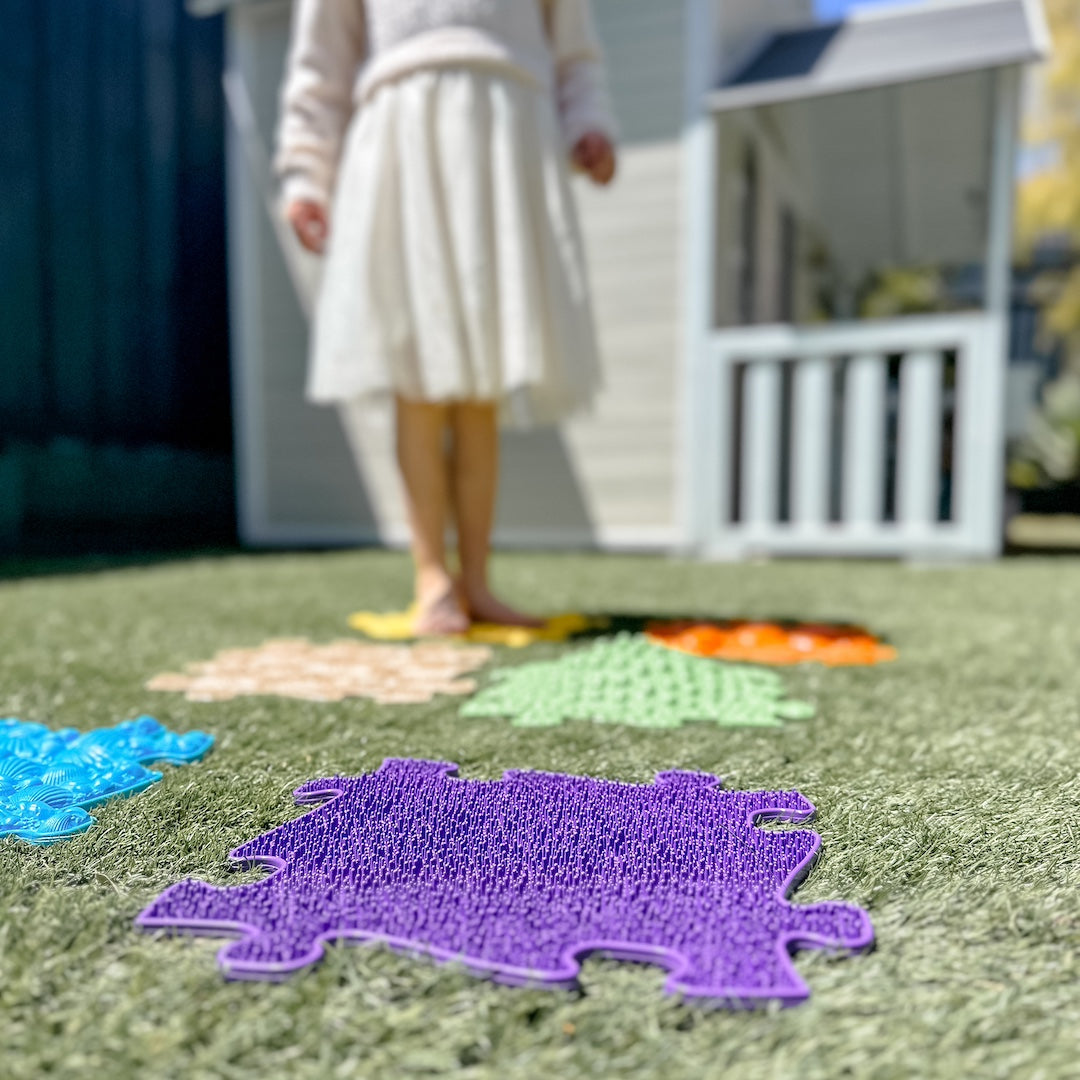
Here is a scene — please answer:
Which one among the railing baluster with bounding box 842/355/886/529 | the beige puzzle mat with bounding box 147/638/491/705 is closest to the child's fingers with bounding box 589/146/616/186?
the beige puzzle mat with bounding box 147/638/491/705

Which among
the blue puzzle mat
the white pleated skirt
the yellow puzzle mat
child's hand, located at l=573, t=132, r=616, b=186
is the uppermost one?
child's hand, located at l=573, t=132, r=616, b=186

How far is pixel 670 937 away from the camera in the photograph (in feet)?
2.00

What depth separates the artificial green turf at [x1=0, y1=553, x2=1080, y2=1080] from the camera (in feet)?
1.68

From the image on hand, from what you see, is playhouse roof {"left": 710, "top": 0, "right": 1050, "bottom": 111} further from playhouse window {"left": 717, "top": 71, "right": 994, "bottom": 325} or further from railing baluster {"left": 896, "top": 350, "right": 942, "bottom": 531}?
railing baluster {"left": 896, "top": 350, "right": 942, "bottom": 531}

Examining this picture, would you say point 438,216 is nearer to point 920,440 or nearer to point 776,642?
point 776,642

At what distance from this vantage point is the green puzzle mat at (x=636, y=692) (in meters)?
1.19

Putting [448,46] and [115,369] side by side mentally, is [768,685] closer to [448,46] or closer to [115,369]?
[448,46]

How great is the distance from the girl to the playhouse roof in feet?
5.84

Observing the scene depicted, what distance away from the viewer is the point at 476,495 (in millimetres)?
1897

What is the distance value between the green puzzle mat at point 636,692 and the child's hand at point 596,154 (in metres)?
0.91

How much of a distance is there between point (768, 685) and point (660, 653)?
0.68 feet

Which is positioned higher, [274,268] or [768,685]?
[274,268]

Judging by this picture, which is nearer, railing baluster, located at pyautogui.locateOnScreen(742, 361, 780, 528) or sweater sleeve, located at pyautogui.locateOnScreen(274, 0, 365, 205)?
sweater sleeve, located at pyautogui.locateOnScreen(274, 0, 365, 205)

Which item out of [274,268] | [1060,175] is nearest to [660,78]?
[274,268]
